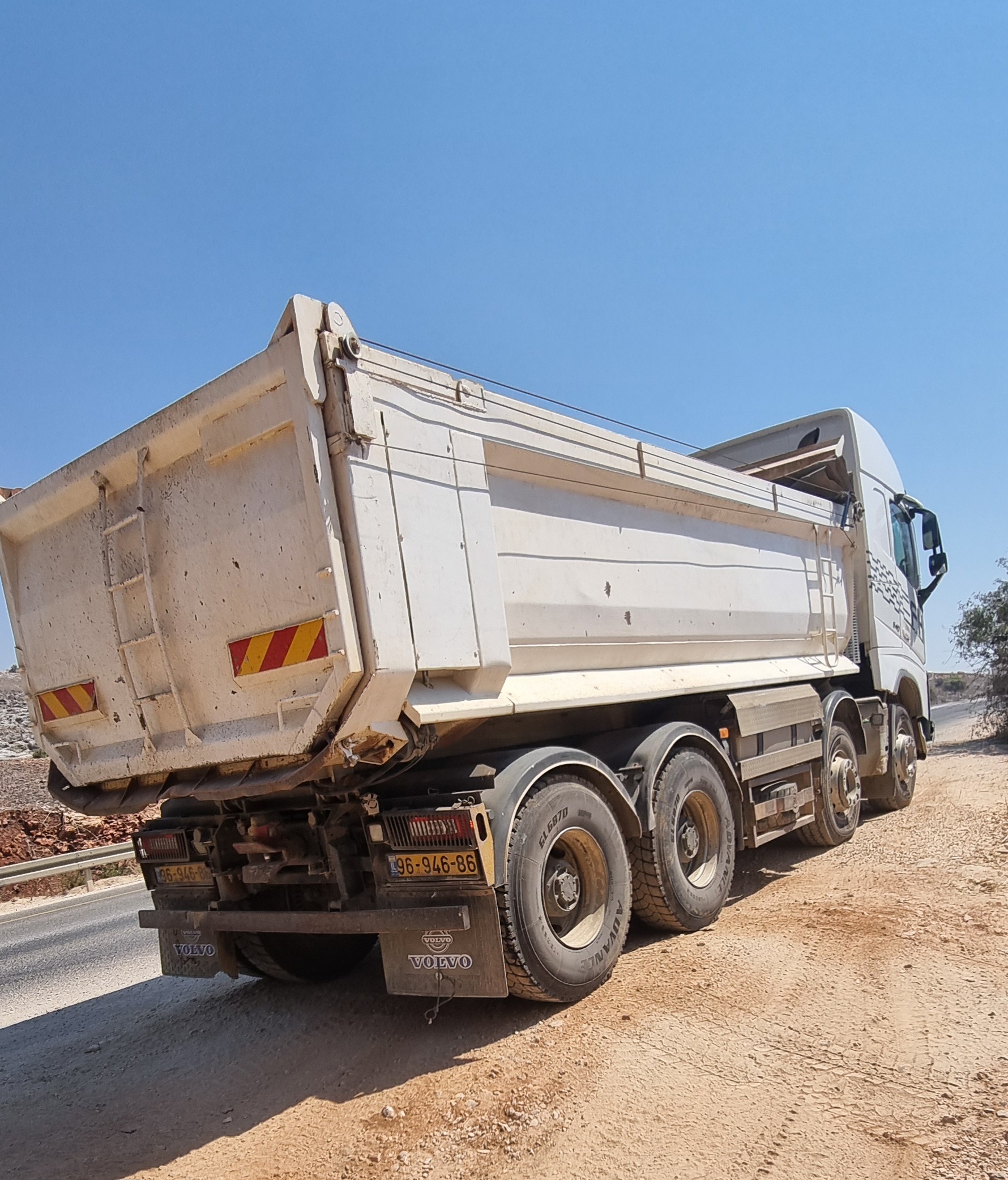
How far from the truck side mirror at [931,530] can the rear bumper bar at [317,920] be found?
8032 millimetres

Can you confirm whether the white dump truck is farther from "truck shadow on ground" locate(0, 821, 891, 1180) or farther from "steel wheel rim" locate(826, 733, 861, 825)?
"steel wheel rim" locate(826, 733, 861, 825)

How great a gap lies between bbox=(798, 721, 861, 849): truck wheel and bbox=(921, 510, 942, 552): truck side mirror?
314 cm

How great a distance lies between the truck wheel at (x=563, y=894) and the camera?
151 inches

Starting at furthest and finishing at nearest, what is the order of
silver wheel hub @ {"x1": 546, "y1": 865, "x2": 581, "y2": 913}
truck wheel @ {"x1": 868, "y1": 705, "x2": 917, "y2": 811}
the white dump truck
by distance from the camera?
truck wheel @ {"x1": 868, "y1": 705, "x2": 917, "y2": 811} < silver wheel hub @ {"x1": 546, "y1": 865, "x2": 581, "y2": 913} < the white dump truck

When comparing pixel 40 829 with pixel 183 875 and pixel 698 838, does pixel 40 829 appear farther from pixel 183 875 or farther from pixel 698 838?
pixel 698 838

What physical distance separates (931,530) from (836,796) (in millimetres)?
3849

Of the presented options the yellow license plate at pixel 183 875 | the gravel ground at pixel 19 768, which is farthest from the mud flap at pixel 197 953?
the gravel ground at pixel 19 768

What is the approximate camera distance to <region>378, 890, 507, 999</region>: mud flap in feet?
12.2

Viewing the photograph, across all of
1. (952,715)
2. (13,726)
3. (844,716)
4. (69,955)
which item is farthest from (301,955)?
(13,726)

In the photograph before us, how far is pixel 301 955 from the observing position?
5070 millimetres

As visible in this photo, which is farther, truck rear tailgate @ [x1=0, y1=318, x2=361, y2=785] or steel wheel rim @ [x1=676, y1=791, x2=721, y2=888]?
steel wheel rim @ [x1=676, y1=791, x2=721, y2=888]

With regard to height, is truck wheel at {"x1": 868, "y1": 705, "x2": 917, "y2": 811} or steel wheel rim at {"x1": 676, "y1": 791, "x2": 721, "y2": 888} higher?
steel wheel rim at {"x1": 676, "y1": 791, "x2": 721, "y2": 888}

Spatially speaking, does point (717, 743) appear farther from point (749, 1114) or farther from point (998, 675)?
point (998, 675)

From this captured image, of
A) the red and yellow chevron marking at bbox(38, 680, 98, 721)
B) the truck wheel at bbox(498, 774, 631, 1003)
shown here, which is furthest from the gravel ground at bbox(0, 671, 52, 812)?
the truck wheel at bbox(498, 774, 631, 1003)
